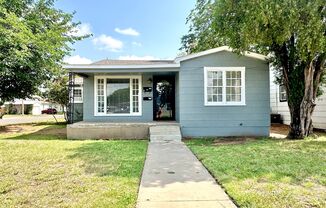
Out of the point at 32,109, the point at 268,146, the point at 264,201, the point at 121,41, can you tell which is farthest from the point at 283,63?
the point at 32,109

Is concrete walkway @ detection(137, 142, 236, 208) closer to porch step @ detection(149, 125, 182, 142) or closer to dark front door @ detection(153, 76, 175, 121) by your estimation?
porch step @ detection(149, 125, 182, 142)

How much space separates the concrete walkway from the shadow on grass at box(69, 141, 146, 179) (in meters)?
0.28

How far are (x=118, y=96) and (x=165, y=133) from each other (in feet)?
12.0

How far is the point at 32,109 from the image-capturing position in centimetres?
4838

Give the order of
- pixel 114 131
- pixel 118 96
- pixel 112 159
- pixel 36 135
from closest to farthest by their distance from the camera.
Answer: pixel 112 159 < pixel 114 131 < pixel 36 135 < pixel 118 96

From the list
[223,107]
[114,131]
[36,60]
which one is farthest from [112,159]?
[36,60]

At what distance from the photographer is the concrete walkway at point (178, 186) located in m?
4.22

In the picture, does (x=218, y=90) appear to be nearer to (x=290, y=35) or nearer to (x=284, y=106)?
(x=290, y=35)

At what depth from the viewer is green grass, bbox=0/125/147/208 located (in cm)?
437

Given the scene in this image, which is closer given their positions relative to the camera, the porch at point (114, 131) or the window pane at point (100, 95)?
the porch at point (114, 131)

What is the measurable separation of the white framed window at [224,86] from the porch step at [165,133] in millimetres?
1874

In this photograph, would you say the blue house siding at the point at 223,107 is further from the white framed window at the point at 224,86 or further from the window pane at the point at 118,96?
the window pane at the point at 118,96

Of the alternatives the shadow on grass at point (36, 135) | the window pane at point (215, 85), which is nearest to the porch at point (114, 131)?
the shadow on grass at point (36, 135)

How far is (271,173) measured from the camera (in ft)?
19.1
